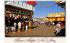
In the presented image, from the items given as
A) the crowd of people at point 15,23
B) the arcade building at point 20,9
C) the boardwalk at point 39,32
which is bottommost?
the boardwalk at point 39,32

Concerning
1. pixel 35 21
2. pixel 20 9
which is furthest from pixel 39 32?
pixel 20 9

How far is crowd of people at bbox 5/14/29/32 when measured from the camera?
622 millimetres

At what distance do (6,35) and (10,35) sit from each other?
0.08 ft

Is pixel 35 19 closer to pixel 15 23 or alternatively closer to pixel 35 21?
pixel 35 21

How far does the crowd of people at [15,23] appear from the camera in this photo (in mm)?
622

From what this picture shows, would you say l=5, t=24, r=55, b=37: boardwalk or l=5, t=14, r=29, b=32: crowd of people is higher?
l=5, t=14, r=29, b=32: crowd of people

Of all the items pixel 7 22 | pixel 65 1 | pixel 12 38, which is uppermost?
pixel 65 1

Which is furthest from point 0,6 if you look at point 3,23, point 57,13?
point 57,13

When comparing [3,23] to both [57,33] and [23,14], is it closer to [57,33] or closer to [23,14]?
[23,14]

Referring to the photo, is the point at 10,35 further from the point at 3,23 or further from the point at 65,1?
the point at 65,1

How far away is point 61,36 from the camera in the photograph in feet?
2.05

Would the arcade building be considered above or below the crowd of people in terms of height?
above

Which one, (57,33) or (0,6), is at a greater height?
(0,6)

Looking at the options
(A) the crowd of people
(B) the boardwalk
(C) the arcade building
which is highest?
(C) the arcade building
